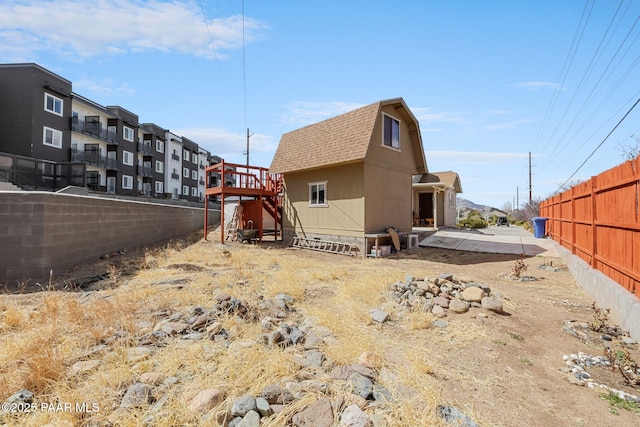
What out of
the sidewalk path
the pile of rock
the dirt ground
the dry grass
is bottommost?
the dirt ground

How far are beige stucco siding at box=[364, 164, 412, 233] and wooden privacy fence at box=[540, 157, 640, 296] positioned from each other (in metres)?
6.93

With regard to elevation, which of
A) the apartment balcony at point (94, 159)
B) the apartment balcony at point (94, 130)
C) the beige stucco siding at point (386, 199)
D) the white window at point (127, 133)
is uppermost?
the white window at point (127, 133)

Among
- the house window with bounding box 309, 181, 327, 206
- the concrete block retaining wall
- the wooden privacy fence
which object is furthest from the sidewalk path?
the house window with bounding box 309, 181, 327, 206

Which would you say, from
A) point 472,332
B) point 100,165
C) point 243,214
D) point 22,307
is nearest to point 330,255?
point 243,214

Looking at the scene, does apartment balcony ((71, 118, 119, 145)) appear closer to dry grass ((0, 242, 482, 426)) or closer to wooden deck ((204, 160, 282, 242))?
wooden deck ((204, 160, 282, 242))

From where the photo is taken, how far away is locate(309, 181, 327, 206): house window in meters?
14.4

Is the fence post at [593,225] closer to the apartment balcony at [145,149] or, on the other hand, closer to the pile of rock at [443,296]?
the pile of rock at [443,296]

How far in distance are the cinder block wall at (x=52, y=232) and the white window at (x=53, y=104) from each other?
22.3 m

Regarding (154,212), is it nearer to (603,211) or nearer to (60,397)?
(60,397)

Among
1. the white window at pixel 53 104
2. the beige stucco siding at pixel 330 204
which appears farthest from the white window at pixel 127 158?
the beige stucco siding at pixel 330 204

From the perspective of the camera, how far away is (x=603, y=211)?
19.5 feet

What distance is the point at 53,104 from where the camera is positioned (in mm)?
25625

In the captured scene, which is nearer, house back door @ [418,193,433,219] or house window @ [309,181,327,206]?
house window @ [309,181,327,206]

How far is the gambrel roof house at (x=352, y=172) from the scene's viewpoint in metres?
12.8
